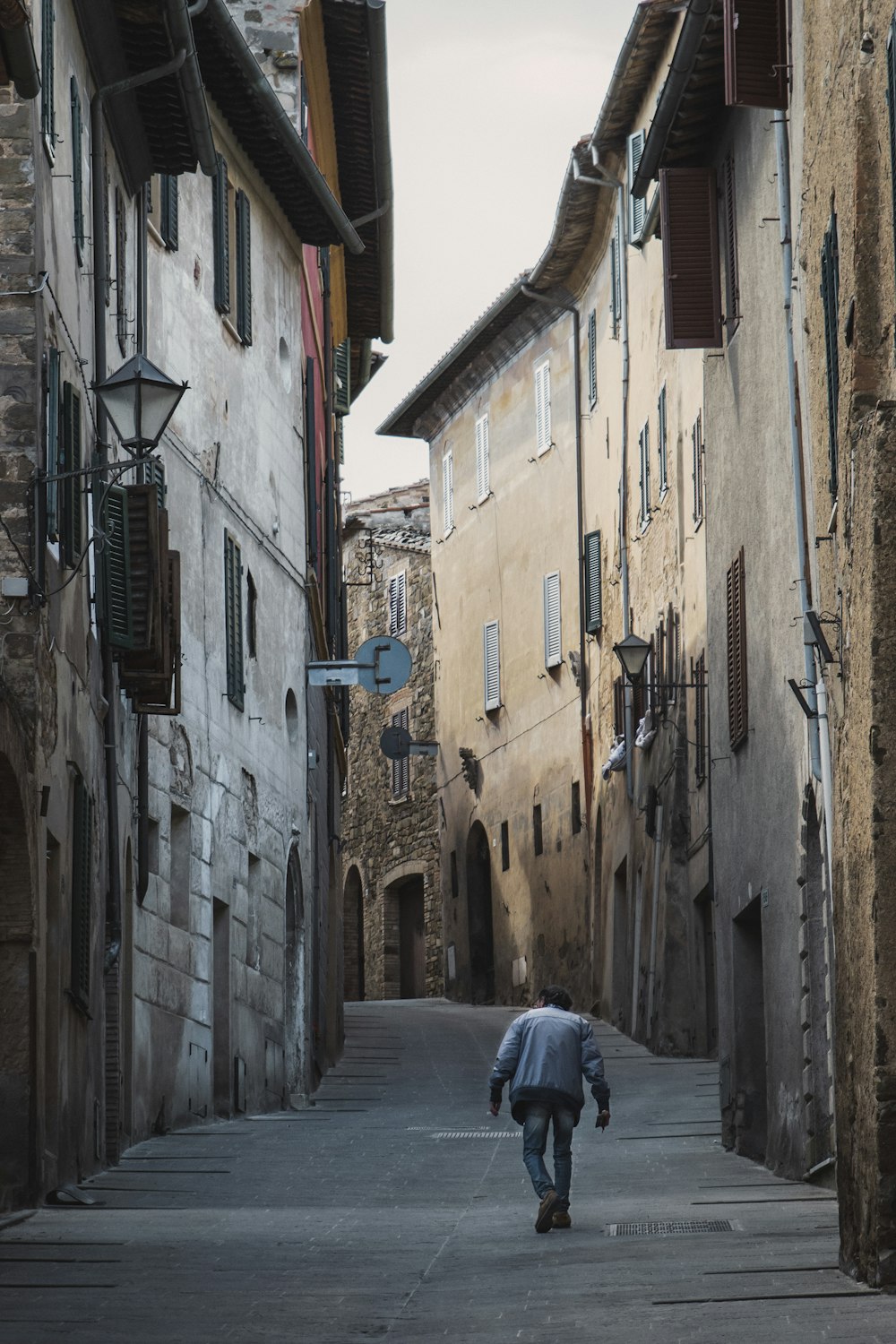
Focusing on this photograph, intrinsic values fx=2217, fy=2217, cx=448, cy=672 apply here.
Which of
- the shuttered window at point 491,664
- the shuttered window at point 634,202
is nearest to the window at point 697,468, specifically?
the shuttered window at point 634,202

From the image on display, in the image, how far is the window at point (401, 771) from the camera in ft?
145

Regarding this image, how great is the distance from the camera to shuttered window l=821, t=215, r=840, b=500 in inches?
387

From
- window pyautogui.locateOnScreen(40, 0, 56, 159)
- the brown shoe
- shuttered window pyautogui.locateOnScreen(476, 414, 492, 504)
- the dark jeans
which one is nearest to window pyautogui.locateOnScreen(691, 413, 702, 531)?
window pyautogui.locateOnScreen(40, 0, 56, 159)

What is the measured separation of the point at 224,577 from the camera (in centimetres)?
2097

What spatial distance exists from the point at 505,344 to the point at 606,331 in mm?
6362

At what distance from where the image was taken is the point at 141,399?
12.6 metres

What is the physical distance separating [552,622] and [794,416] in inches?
887

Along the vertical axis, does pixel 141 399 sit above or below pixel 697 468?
below

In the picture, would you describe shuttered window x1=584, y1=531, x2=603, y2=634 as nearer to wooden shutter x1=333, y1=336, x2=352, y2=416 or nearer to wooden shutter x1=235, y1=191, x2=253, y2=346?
wooden shutter x1=333, y1=336, x2=352, y2=416

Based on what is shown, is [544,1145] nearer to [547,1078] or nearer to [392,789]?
[547,1078]

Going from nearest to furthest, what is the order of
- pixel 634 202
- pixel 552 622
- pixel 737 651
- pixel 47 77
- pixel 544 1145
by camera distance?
Result: pixel 544 1145 → pixel 47 77 → pixel 737 651 → pixel 634 202 → pixel 552 622

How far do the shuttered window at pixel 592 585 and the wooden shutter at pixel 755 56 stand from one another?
19.3 metres

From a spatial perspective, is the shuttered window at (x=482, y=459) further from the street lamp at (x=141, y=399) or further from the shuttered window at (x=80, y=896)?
the street lamp at (x=141, y=399)

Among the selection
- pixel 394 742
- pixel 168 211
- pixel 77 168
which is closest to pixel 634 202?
pixel 168 211
